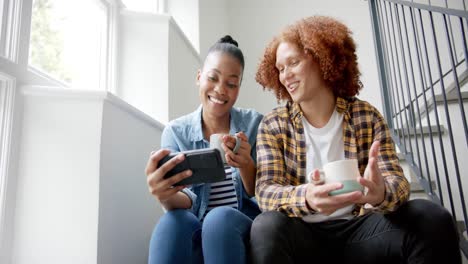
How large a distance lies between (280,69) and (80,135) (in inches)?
27.2

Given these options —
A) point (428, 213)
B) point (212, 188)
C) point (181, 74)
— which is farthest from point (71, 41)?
point (428, 213)

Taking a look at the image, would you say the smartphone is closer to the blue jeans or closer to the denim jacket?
the blue jeans

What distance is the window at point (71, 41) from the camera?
54.4 inches

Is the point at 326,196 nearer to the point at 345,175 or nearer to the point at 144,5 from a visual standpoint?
the point at 345,175

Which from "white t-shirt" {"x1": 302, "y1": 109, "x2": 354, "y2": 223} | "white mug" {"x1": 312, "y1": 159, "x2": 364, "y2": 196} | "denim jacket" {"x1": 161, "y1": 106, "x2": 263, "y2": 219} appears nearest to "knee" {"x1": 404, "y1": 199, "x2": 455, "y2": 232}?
"white mug" {"x1": 312, "y1": 159, "x2": 364, "y2": 196}

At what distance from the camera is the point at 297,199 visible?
2.77ft

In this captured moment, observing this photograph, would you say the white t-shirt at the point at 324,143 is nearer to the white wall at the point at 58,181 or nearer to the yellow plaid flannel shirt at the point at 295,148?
the yellow plaid flannel shirt at the point at 295,148

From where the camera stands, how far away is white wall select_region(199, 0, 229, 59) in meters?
2.65

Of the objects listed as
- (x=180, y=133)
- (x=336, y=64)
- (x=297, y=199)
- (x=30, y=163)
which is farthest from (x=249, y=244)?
(x=30, y=163)

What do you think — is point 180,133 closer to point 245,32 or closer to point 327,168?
point 327,168

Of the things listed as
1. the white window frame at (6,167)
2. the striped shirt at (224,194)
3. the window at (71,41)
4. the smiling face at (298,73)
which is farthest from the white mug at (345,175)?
the window at (71,41)

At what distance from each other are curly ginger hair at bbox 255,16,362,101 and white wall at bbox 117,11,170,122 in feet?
2.86

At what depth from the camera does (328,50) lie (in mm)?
1123

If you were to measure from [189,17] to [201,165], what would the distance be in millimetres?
1898
